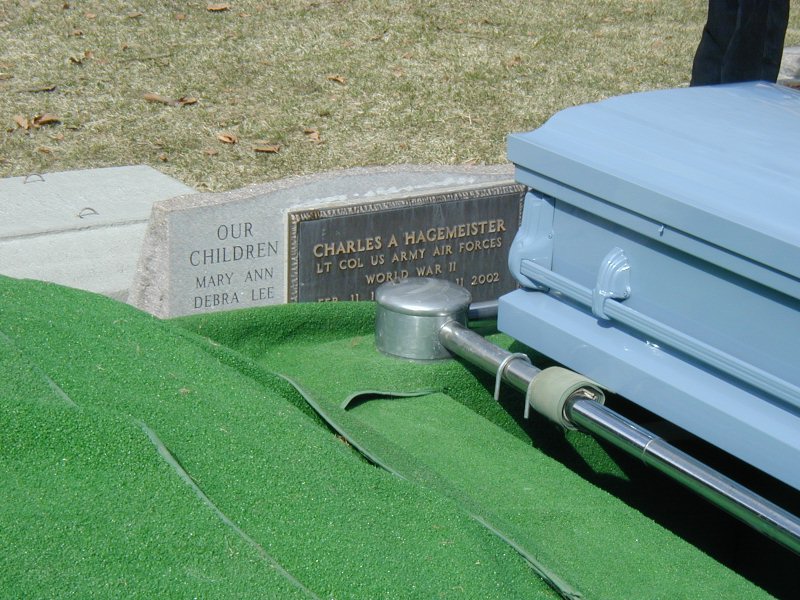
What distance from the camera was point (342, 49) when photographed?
817 centimetres

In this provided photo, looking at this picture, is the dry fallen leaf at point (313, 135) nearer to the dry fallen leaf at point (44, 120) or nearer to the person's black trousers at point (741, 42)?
the dry fallen leaf at point (44, 120)

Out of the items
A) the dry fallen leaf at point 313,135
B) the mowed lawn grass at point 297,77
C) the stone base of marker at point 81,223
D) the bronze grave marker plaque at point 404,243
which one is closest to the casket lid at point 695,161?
the bronze grave marker plaque at point 404,243

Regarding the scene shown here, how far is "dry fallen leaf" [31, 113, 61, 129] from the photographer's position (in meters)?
6.54

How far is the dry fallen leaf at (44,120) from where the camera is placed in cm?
654

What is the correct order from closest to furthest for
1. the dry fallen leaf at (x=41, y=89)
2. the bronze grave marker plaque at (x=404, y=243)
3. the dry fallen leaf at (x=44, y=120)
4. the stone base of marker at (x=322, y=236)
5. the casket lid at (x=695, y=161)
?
the casket lid at (x=695, y=161)
the stone base of marker at (x=322, y=236)
the bronze grave marker plaque at (x=404, y=243)
the dry fallen leaf at (x=44, y=120)
the dry fallen leaf at (x=41, y=89)

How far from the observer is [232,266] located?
12.6 ft

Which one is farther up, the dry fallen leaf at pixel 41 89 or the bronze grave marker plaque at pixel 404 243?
the bronze grave marker plaque at pixel 404 243

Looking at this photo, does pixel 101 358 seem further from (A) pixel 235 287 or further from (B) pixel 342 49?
(B) pixel 342 49

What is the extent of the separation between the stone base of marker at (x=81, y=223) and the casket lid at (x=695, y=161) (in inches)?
80.6

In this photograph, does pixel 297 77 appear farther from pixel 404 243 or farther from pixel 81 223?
pixel 404 243

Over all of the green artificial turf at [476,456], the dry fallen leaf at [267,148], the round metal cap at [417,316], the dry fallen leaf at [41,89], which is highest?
the round metal cap at [417,316]

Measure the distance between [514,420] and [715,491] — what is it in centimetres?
104

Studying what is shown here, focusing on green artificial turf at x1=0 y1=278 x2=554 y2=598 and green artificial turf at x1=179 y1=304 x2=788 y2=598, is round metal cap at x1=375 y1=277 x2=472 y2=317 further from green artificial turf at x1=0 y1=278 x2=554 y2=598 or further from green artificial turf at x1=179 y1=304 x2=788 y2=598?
green artificial turf at x1=0 y1=278 x2=554 y2=598

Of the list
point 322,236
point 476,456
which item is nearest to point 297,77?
point 322,236
